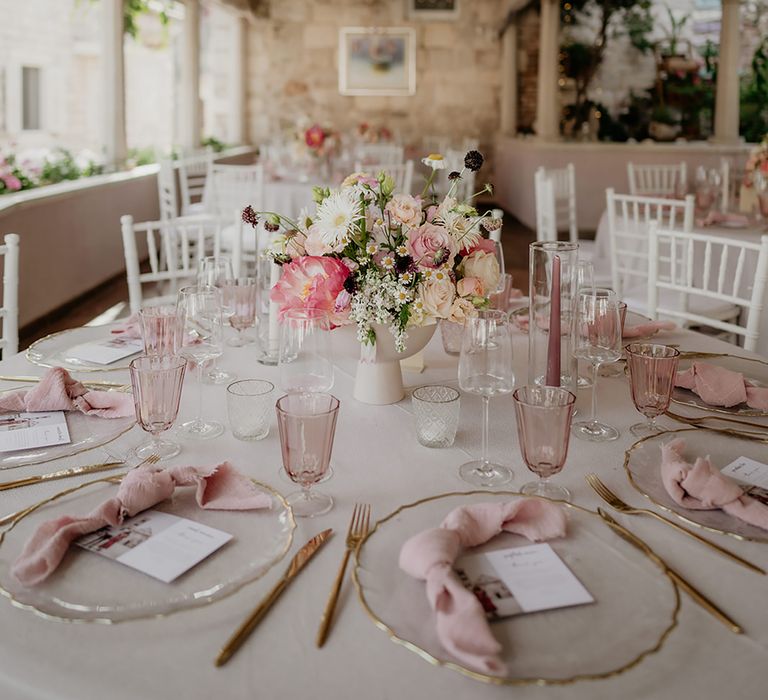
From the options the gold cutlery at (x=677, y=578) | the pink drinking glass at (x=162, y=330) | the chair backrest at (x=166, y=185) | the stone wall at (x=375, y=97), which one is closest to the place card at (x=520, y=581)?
the gold cutlery at (x=677, y=578)

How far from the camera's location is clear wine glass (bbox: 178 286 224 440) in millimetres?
1577

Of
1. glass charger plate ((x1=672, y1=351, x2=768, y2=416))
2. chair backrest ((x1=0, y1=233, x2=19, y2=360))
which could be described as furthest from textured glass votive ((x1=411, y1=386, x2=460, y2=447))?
chair backrest ((x1=0, y1=233, x2=19, y2=360))

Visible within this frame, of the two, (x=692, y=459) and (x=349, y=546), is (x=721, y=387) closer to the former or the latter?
(x=692, y=459)

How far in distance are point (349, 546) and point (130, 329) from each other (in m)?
1.21

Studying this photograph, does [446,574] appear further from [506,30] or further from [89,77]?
[89,77]

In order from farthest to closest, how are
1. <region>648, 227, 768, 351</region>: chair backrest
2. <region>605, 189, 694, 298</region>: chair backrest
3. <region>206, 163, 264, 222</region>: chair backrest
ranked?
1. <region>206, 163, 264, 222</region>: chair backrest
2. <region>605, 189, 694, 298</region>: chair backrest
3. <region>648, 227, 768, 351</region>: chair backrest

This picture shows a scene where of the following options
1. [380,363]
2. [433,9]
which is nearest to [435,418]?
[380,363]

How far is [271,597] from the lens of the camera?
35.6 inches

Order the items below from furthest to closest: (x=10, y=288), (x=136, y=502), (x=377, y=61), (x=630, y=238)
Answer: (x=377, y=61)
(x=630, y=238)
(x=10, y=288)
(x=136, y=502)

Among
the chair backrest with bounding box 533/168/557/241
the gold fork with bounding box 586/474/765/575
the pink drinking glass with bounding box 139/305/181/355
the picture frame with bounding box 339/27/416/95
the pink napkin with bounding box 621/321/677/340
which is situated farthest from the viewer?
the picture frame with bounding box 339/27/416/95

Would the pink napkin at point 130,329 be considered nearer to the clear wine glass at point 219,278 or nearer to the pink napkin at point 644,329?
the clear wine glass at point 219,278

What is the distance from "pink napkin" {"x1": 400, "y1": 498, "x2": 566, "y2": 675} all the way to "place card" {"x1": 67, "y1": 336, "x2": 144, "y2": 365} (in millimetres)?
1086

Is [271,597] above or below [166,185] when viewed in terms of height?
below

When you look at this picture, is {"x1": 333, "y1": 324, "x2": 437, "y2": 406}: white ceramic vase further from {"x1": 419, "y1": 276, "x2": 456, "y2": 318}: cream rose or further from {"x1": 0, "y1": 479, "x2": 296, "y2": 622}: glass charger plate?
{"x1": 0, "y1": 479, "x2": 296, "y2": 622}: glass charger plate
